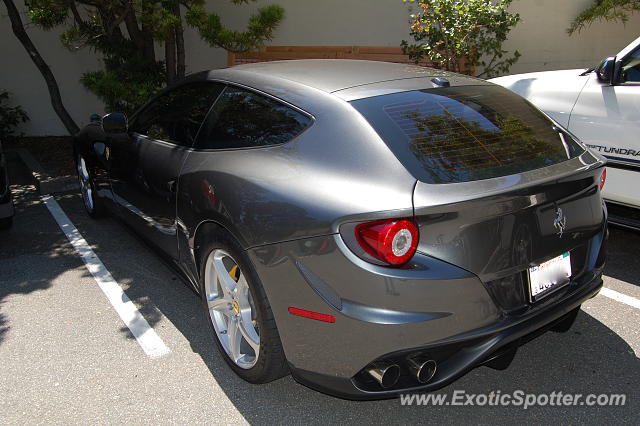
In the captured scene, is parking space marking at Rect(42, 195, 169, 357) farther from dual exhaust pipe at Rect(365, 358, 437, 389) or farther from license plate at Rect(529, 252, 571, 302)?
license plate at Rect(529, 252, 571, 302)

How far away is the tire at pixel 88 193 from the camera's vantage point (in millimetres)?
5258

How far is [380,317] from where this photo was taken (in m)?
2.11

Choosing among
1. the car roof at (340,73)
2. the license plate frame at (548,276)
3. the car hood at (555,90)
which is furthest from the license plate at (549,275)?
the car hood at (555,90)

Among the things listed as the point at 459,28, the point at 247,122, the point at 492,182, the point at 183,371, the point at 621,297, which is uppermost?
the point at 459,28

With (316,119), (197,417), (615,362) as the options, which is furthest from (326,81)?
(615,362)

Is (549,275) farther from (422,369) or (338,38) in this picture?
(338,38)

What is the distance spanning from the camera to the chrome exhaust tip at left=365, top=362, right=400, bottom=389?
7.13ft

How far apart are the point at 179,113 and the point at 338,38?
651 cm

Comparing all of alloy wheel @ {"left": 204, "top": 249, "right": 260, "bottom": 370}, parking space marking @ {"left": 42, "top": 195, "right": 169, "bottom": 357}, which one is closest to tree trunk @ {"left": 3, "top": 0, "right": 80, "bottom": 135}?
parking space marking @ {"left": 42, "top": 195, "right": 169, "bottom": 357}

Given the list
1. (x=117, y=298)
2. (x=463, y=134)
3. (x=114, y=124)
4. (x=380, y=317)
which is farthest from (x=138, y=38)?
(x=380, y=317)

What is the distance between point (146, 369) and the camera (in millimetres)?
3023

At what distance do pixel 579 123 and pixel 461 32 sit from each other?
11.6 feet

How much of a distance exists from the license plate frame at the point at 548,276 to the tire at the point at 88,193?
163 inches

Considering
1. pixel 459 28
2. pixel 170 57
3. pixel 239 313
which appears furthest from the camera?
pixel 170 57
